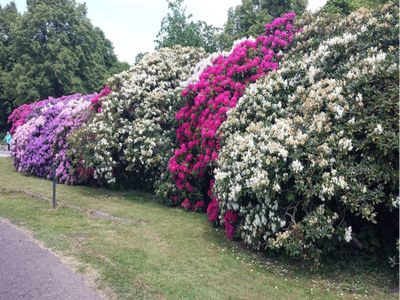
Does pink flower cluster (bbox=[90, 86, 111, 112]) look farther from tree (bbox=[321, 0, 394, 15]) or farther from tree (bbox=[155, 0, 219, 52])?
tree (bbox=[321, 0, 394, 15])

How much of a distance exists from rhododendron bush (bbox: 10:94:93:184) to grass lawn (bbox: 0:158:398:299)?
5.03 meters

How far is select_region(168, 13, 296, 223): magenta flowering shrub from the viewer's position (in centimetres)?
895

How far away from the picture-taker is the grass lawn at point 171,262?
5148 mm

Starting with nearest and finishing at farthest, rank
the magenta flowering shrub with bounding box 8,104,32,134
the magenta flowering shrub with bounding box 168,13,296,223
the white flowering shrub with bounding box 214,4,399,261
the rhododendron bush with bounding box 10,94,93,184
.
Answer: the white flowering shrub with bounding box 214,4,399,261 < the magenta flowering shrub with bounding box 168,13,296,223 < the rhododendron bush with bounding box 10,94,93,184 < the magenta flowering shrub with bounding box 8,104,32,134

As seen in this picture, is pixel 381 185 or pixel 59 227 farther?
pixel 59 227

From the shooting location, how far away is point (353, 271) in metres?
5.84

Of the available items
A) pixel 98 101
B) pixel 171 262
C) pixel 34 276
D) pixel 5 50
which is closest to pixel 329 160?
pixel 171 262

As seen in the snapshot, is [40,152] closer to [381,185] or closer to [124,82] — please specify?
[124,82]

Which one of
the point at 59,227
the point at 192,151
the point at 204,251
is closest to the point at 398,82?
the point at 204,251

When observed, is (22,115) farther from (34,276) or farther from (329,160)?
(329,160)

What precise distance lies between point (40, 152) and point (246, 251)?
38.0 feet

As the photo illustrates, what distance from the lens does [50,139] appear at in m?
15.6

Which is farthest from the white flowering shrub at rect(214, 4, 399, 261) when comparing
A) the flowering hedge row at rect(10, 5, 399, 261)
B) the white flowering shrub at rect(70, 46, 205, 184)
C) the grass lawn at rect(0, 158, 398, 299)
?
the white flowering shrub at rect(70, 46, 205, 184)

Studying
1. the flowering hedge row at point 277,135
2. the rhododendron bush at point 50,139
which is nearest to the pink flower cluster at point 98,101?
the flowering hedge row at point 277,135
